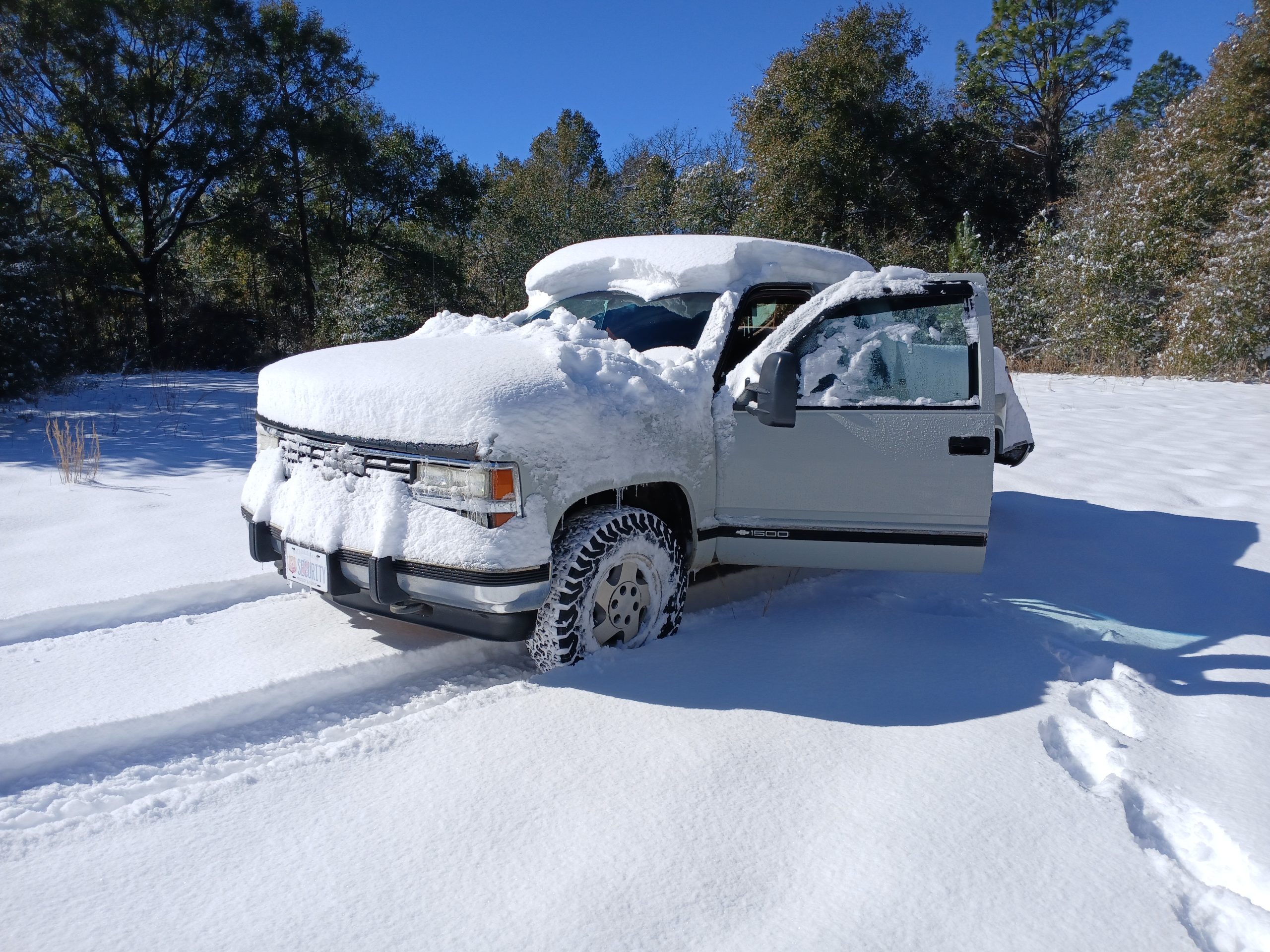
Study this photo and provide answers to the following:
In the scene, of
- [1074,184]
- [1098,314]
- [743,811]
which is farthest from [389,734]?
[1074,184]

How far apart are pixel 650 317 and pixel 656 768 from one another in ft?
8.06

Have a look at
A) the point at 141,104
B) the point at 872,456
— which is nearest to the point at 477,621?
the point at 872,456

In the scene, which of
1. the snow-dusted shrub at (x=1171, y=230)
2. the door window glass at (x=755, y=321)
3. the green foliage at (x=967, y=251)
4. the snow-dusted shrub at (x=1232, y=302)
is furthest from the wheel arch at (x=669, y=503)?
the green foliage at (x=967, y=251)

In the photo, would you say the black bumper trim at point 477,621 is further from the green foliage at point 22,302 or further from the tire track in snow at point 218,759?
the green foliage at point 22,302

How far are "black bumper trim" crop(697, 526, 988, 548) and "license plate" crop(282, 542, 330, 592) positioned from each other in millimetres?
1624

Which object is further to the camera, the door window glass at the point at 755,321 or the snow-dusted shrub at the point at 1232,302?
the snow-dusted shrub at the point at 1232,302

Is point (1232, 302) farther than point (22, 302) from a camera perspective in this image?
Yes

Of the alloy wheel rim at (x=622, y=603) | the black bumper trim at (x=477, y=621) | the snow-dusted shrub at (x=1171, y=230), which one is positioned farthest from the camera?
the snow-dusted shrub at (x=1171, y=230)

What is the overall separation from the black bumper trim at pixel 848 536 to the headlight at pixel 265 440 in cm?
202

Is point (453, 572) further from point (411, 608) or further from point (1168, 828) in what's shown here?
point (1168, 828)

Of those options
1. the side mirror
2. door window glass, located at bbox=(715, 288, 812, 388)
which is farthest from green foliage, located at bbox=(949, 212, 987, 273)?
the side mirror

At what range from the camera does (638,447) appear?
3.52 metres

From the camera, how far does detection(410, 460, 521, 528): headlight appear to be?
3064 millimetres

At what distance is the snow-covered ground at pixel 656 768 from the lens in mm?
2104
